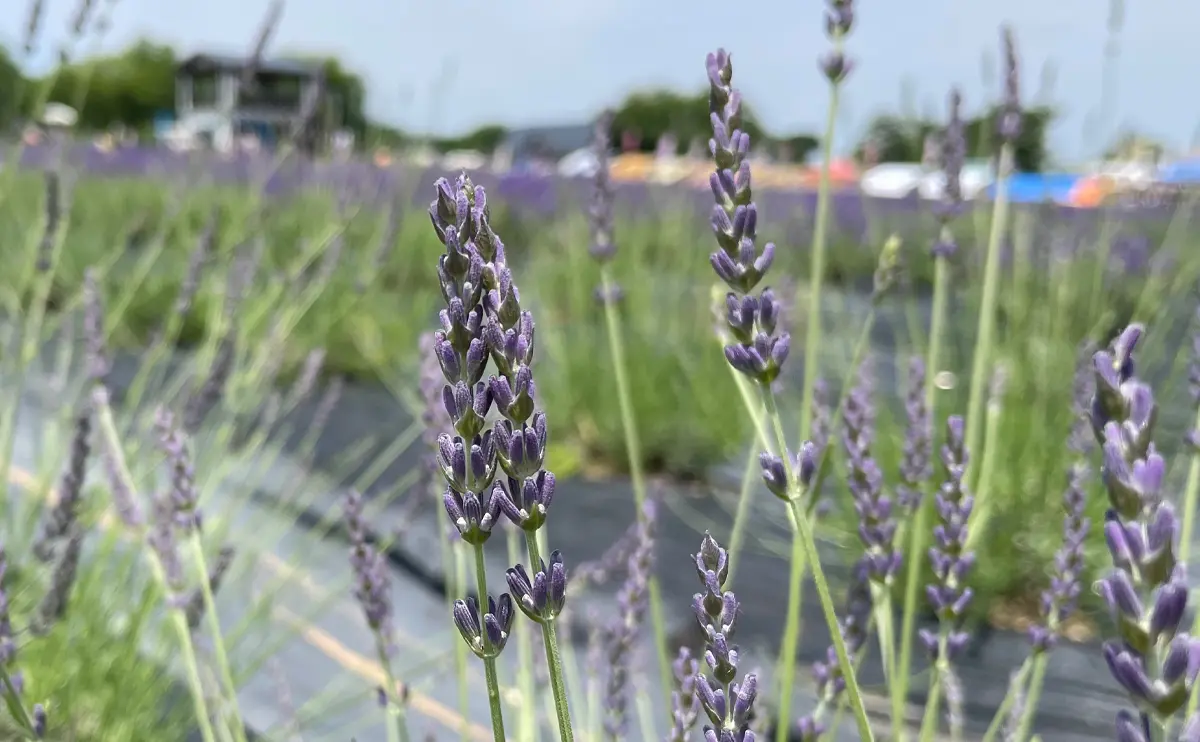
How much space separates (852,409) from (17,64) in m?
1.84

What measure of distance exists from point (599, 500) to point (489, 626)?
247cm

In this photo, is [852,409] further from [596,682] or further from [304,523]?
[304,523]

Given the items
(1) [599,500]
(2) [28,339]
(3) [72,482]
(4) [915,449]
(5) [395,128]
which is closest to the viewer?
(4) [915,449]

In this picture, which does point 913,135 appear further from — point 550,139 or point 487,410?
point 550,139

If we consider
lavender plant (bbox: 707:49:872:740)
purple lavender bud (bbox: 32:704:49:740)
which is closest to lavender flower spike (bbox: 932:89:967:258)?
lavender plant (bbox: 707:49:872:740)

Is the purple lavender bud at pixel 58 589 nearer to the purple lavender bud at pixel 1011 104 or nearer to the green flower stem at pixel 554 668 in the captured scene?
the green flower stem at pixel 554 668

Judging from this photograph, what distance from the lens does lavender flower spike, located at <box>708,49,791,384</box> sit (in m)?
0.61

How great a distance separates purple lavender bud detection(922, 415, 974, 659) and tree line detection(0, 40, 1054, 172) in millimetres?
338

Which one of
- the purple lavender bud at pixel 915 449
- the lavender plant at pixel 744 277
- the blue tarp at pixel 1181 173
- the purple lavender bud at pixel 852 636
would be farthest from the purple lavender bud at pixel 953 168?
the blue tarp at pixel 1181 173

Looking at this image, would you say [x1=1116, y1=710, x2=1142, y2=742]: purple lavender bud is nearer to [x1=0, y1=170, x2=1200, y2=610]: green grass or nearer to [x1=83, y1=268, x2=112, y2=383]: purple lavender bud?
[x1=83, y1=268, x2=112, y2=383]: purple lavender bud

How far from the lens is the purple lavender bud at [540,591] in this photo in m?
0.53

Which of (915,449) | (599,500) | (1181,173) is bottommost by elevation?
(599,500)

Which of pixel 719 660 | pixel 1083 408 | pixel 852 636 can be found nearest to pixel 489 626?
pixel 719 660

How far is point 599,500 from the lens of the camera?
2988 mm
